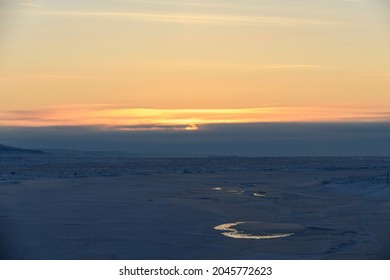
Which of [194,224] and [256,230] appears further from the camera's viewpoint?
[194,224]

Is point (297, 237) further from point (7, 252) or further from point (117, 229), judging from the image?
point (7, 252)

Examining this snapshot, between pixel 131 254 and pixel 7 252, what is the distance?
2.53 metres

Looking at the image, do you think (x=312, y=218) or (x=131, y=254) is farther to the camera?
(x=312, y=218)

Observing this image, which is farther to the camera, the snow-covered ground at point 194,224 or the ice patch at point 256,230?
the ice patch at point 256,230

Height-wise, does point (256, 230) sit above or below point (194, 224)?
below

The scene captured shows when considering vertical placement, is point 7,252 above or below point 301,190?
below

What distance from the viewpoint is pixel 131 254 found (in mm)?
15500

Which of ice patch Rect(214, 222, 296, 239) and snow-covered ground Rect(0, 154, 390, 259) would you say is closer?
snow-covered ground Rect(0, 154, 390, 259)
